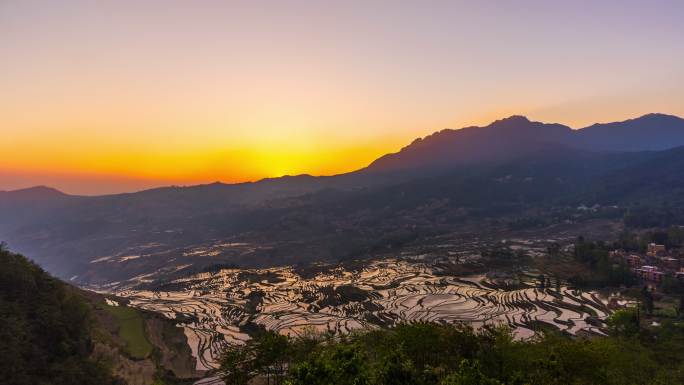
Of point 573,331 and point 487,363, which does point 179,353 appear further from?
point 573,331

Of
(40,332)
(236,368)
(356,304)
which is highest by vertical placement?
(40,332)

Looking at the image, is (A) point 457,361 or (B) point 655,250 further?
(B) point 655,250

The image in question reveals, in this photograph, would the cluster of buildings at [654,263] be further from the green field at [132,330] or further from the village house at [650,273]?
the green field at [132,330]

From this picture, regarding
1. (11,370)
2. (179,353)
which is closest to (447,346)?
(11,370)

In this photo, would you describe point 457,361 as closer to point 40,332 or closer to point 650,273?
point 40,332

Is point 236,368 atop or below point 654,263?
atop

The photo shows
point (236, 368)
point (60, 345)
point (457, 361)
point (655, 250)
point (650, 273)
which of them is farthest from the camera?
point (655, 250)

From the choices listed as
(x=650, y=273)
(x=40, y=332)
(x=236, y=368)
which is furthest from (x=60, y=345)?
(x=650, y=273)
